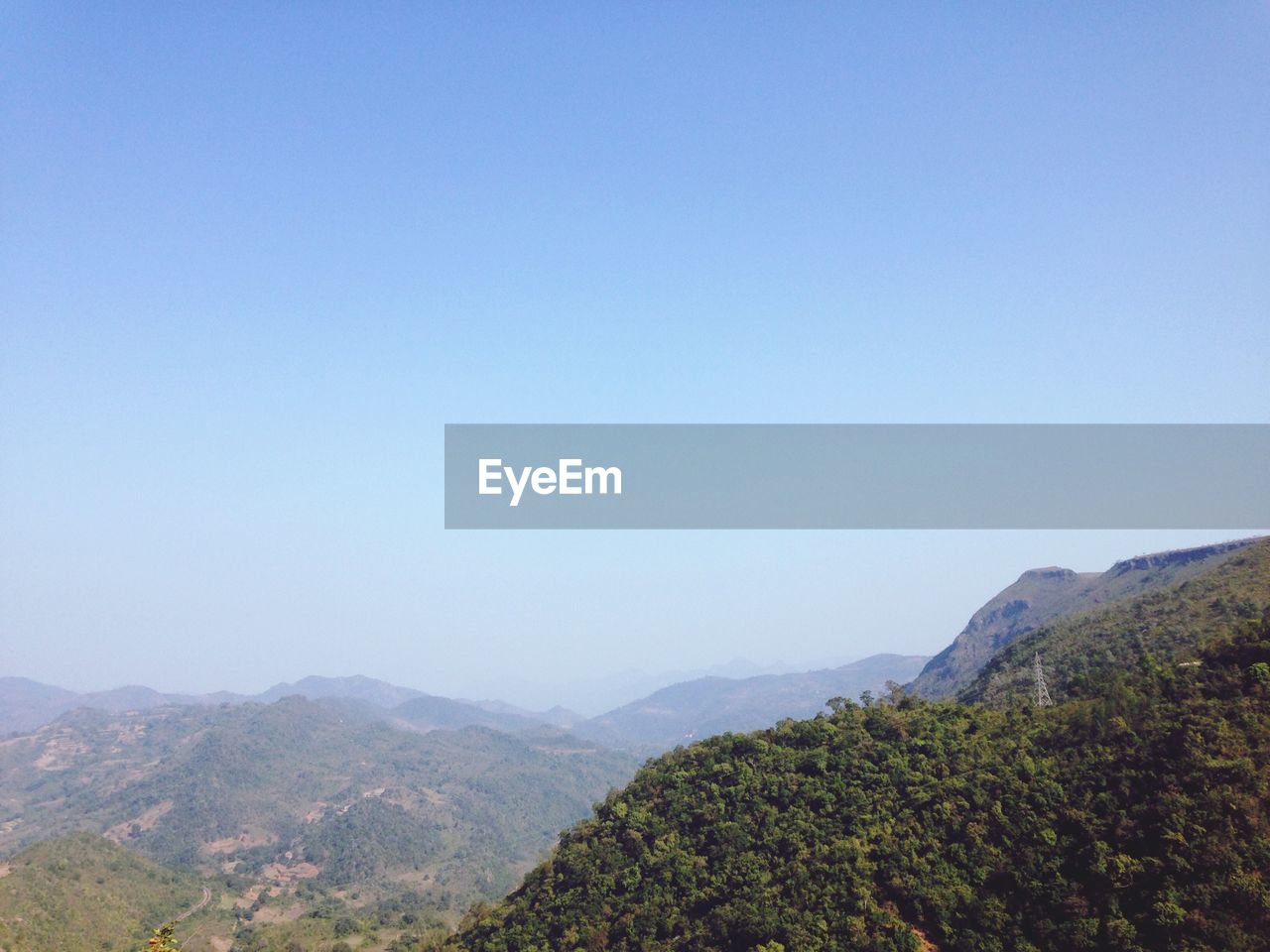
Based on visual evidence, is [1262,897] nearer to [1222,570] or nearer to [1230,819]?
[1230,819]

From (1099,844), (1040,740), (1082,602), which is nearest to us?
(1099,844)

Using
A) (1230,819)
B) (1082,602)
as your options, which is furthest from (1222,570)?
(1082,602)

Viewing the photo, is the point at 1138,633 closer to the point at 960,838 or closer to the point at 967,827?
the point at 967,827

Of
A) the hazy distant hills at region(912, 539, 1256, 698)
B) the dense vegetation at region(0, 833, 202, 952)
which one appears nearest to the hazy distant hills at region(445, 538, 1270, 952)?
the dense vegetation at region(0, 833, 202, 952)

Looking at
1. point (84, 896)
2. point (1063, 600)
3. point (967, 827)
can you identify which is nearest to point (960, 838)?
point (967, 827)

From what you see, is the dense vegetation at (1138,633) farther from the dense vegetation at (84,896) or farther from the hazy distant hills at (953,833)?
the dense vegetation at (84,896)

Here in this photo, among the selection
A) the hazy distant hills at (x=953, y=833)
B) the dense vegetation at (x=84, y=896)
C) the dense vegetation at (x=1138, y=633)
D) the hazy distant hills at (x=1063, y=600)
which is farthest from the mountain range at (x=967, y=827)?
the hazy distant hills at (x=1063, y=600)
